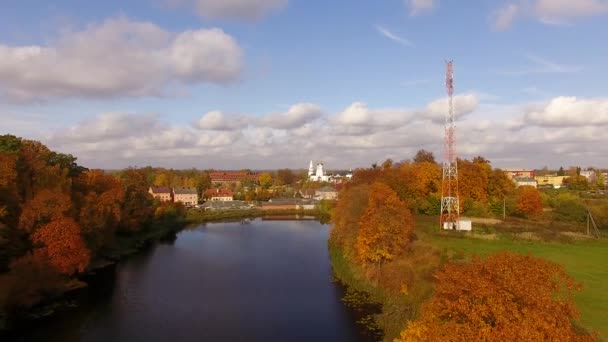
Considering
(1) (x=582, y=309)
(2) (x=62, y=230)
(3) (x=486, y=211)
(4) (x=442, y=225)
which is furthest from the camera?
(3) (x=486, y=211)

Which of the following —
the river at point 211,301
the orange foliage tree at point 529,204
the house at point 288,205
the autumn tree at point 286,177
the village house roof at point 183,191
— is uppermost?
the autumn tree at point 286,177

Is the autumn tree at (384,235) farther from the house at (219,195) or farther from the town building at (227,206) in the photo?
the house at (219,195)

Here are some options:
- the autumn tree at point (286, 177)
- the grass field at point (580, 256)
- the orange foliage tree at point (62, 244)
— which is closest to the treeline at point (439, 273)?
the grass field at point (580, 256)

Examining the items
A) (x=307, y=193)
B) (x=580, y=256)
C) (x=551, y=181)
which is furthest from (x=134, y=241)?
(x=551, y=181)

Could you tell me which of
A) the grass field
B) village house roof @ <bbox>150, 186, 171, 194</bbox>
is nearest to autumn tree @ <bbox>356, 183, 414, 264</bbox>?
the grass field

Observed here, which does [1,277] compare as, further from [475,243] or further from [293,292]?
[475,243]

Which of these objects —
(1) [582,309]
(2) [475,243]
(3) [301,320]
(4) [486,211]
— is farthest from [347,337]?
(4) [486,211]

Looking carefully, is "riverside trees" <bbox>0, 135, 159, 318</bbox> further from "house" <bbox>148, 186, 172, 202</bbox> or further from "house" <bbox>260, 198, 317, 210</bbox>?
"house" <bbox>148, 186, 172, 202</bbox>
